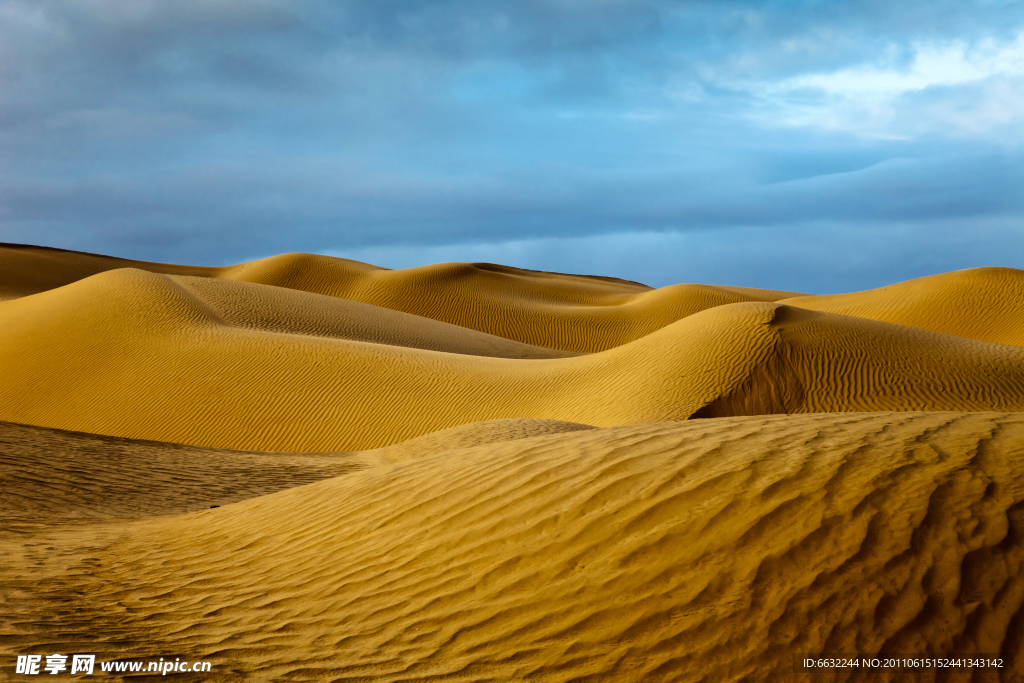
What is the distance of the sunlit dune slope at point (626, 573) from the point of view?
350 cm

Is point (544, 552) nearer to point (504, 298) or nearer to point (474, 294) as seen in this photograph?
point (504, 298)

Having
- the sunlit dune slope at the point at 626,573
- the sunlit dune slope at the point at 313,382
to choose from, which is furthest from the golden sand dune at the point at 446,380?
the sunlit dune slope at the point at 626,573

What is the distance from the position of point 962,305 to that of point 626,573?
3571cm

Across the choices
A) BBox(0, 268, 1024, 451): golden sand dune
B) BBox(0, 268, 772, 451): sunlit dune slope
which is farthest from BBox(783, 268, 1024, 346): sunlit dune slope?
BBox(0, 268, 772, 451): sunlit dune slope

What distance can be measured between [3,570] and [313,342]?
16.6 metres

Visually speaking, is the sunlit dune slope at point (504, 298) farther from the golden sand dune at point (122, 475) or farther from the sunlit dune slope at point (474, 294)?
the golden sand dune at point (122, 475)

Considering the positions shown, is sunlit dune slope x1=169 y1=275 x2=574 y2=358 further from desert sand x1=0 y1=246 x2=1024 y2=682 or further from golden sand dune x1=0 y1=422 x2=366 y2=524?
desert sand x1=0 y1=246 x2=1024 y2=682

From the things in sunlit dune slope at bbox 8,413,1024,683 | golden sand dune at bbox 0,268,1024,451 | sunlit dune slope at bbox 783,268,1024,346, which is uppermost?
sunlit dune slope at bbox 783,268,1024,346

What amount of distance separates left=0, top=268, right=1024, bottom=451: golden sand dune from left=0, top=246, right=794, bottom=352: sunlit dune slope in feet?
72.2

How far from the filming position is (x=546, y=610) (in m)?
3.94

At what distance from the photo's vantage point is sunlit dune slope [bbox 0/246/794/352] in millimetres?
44062

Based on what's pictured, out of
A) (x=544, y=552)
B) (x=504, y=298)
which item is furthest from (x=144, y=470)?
(x=504, y=298)

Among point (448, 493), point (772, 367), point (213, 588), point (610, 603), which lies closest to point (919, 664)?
point (610, 603)

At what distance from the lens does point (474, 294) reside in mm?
49094
